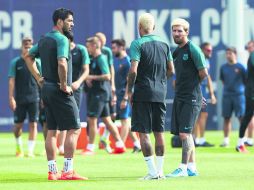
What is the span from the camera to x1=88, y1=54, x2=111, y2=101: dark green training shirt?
20797 mm

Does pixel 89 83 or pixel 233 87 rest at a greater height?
pixel 89 83

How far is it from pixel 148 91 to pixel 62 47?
1254 millimetres

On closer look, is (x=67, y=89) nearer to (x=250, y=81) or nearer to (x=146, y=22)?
(x=146, y=22)

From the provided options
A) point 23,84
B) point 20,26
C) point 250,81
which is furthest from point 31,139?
point 20,26

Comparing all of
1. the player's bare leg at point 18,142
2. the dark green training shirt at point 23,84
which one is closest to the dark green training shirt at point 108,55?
the dark green training shirt at point 23,84

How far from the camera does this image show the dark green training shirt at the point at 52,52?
14289 mm

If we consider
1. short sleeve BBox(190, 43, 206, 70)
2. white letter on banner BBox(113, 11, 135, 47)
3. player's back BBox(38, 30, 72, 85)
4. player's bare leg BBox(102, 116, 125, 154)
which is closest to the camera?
player's back BBox(38, 30, 72, 85)

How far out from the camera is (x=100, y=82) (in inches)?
832

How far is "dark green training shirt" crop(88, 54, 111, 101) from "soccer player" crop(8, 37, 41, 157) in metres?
1.09

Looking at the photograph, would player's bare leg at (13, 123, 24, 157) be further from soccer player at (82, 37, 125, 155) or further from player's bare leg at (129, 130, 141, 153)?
player's bare leg at (129, 130, 141, 153)

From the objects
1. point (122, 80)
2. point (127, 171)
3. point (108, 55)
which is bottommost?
point (127, 171)

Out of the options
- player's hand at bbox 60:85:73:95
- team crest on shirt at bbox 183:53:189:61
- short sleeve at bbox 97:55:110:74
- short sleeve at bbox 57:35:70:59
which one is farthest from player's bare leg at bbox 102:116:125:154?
short sleeve at bbox 57:35:70:59

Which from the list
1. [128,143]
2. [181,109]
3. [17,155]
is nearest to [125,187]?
[181,109]

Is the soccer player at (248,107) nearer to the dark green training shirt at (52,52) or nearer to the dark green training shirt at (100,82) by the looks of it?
the dark green training shirt at (100,82)
